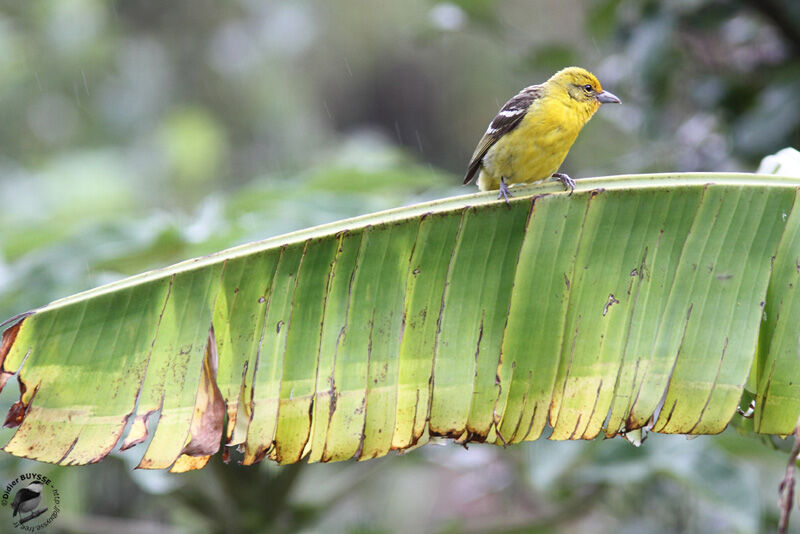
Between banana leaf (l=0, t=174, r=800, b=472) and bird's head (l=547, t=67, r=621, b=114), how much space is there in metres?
0.91

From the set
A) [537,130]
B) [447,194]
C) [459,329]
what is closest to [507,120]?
[537,130]

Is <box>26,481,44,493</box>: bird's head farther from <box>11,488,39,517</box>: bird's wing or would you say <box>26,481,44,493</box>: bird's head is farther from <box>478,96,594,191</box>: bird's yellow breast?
<box>478,96,594,191</box>: bird's yellow breast

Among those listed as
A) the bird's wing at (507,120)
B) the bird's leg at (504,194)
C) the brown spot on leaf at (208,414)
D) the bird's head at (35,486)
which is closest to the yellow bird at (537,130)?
the bird's wing at (507,120)

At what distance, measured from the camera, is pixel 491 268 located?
2.41 metres

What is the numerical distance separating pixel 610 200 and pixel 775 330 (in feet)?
1.96

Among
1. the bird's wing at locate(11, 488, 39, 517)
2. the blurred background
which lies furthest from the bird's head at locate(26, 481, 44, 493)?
the blurred background

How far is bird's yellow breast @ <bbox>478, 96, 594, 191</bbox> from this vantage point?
123 inches

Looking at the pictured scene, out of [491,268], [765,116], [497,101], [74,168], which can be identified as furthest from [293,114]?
[491,268]

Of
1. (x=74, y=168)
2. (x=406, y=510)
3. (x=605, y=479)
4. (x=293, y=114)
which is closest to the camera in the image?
(x=605, y=479)

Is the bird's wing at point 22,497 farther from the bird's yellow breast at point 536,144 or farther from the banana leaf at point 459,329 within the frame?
the bird's yellow breast at point 536,144

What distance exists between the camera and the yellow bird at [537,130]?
3.12 meters

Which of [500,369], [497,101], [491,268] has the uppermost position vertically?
[491,268]

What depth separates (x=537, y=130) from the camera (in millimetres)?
3113

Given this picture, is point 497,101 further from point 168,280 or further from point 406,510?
point 168,280
